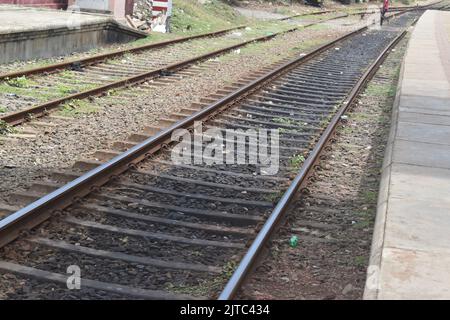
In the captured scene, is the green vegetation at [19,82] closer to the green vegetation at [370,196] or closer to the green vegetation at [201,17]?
the green vegetation at [370,196]

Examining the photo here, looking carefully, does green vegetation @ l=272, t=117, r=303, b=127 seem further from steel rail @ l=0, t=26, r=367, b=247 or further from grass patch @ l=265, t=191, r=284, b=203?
grass patch @ l=265, t=191, r=284, b=203

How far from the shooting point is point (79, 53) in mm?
17625

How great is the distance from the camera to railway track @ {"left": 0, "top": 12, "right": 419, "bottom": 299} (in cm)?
526

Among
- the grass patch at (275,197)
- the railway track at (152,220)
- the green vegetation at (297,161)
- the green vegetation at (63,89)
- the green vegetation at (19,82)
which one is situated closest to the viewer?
the railway track at (152,220)

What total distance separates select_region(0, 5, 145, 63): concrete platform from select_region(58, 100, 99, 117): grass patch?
13.4ft

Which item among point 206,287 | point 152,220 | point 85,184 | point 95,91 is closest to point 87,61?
point 95,91

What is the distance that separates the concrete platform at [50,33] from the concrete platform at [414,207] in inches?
303

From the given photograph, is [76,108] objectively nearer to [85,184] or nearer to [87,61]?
[85,184]

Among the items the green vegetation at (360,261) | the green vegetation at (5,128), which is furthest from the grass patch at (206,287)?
the green vegetation at (5,128)

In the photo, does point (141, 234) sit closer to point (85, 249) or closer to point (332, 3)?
point (85, 249)

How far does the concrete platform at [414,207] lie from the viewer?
5012 mm

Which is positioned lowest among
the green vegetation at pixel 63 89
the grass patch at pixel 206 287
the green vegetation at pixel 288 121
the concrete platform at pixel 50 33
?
the grass patch at pixel 206 287
